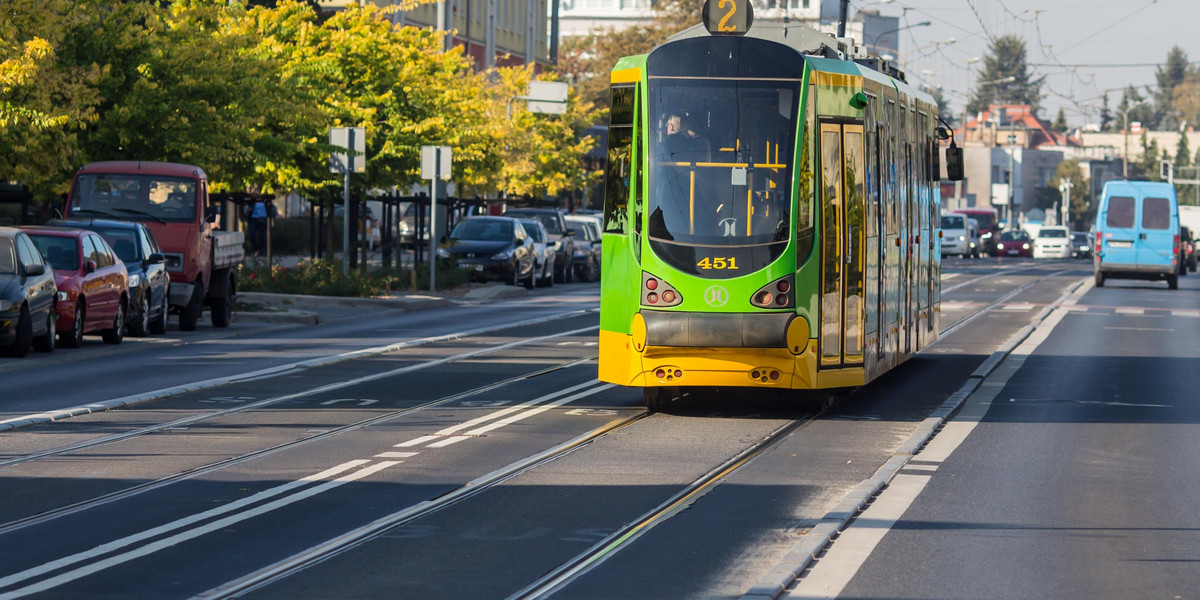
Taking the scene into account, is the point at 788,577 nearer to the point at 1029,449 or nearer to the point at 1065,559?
the point at 1065,559

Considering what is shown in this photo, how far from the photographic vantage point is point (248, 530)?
938cm

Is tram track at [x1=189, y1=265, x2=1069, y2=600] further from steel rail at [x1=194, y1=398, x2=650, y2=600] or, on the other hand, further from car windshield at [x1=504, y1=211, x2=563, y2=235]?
car windshield at [x1=504, y1=211, x2=563, y2=235]

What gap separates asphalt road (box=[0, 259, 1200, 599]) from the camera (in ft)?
27.4

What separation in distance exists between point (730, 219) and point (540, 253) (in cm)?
2935

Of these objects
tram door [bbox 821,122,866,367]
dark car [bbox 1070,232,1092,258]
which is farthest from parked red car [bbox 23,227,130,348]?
dark car [bbox 1070,232,1092,258]

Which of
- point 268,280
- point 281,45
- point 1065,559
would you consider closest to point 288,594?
point 1065,559

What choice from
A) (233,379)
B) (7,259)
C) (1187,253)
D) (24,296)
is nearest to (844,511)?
(233,379)

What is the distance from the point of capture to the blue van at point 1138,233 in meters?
48.1

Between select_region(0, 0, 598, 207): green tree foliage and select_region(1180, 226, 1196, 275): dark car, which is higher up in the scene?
select_region(0, 0, 598, 207): green tree foliage

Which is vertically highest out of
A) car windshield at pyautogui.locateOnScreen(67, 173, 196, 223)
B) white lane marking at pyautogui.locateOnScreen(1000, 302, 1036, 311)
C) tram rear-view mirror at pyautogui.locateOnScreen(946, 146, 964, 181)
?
tram rear-view mirror at pyautogui.locateOnScreen(946, 146, 964, 181)

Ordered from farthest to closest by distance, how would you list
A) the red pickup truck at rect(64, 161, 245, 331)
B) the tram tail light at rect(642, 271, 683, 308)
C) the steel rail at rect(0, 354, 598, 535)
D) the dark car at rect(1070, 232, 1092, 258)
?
the dark car at rect(1070, 232, 1092, 258) → the red pickup truck at rect(64, 161, 245, 331) → the tram tail light at rect(642, 271, 683, 308) → the steel rail at rect(0, 354, 598, 535)

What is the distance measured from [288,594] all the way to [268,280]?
26803mm

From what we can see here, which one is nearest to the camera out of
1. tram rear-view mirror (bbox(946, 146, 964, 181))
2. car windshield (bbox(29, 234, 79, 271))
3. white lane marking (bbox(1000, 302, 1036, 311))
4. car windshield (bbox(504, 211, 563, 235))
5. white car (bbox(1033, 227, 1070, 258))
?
tram rear-view mirror (bbox(946, 146, 964, 181))

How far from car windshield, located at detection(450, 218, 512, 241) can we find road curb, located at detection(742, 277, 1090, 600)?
2442 centimetres
